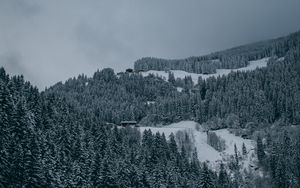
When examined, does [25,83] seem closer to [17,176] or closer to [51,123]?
[51,123]

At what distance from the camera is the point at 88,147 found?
12019 cm

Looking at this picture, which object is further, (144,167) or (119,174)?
(144,167)

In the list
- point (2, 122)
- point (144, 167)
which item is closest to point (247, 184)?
point (144, 167)

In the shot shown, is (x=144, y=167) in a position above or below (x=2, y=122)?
below

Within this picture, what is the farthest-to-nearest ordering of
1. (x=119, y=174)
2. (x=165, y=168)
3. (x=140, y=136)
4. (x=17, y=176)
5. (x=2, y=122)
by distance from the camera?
(x=140, y=136)
(x=165, y=168)
(x=119, y=174)
(x=2, y=122)
(x=17, y=176)

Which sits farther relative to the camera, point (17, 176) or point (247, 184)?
point (247, 184)

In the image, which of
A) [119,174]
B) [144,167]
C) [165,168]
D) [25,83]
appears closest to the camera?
[119,174]

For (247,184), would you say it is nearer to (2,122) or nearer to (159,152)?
(159,152)

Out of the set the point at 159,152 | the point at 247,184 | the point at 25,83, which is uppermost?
the point at 25,83

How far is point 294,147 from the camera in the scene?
172 m

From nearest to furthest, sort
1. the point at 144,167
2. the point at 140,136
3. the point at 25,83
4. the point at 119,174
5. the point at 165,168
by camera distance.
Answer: the point at 119,174 → the point at 144,167 → the point at 165,168 → the point at 25,83 → the point at 140,136

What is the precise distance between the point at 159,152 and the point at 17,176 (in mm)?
74572

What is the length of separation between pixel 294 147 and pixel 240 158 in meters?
21.4

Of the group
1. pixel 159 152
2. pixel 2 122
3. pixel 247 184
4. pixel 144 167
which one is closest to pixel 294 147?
pixel 247 184
